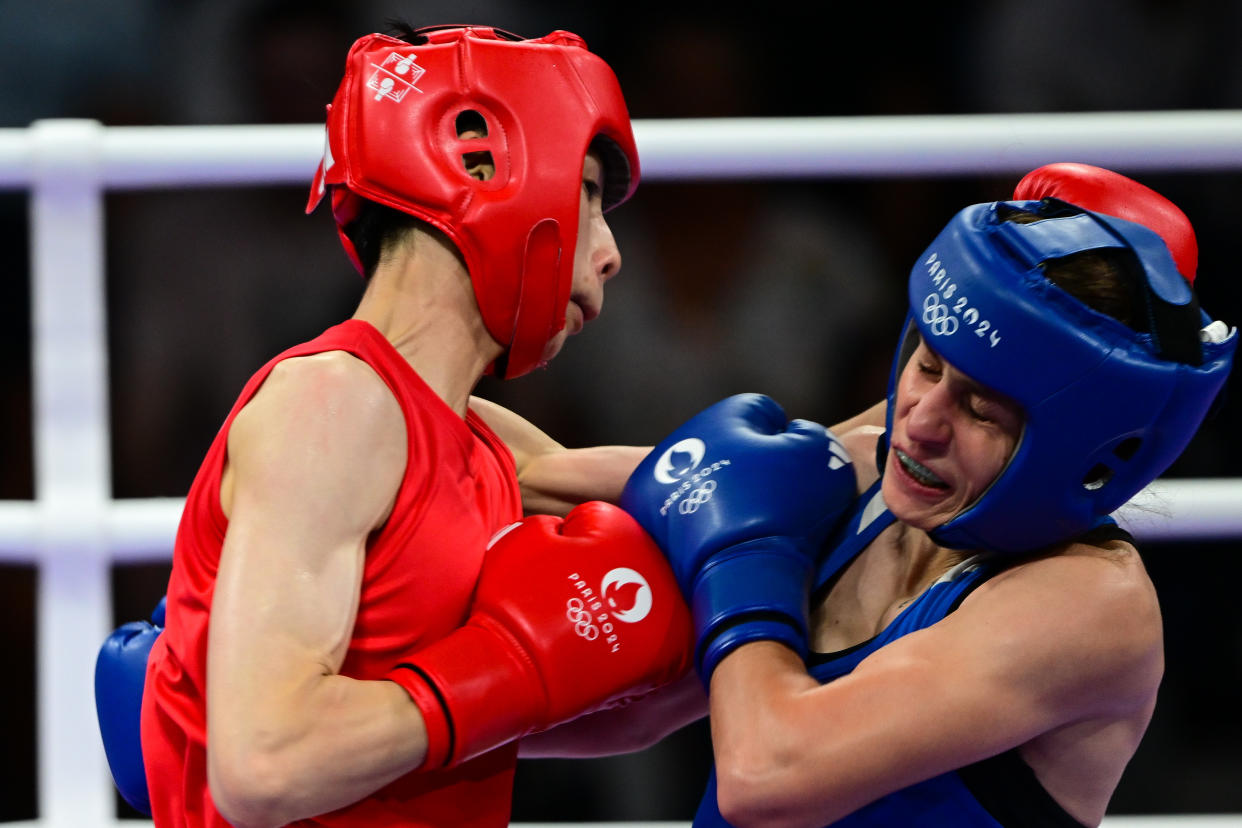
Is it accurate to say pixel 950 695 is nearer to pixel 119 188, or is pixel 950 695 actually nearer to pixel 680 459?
pixel 680 459

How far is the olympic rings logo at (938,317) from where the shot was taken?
1.33 metres

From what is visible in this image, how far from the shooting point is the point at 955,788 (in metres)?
1.38

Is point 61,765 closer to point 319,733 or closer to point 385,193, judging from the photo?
point 319,733

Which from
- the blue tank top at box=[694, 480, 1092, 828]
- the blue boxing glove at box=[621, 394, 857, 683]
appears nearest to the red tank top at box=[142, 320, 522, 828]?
the blue boxing glove at box=[621, 394, 857, 683]

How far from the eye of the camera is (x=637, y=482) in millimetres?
1657

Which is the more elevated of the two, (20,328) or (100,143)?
(100,143)

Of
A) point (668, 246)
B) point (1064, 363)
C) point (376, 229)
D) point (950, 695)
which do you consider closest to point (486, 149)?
point (376, 229)

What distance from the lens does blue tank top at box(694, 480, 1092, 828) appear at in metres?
1.38

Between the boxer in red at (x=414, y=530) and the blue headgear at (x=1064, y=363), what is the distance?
16.9 inches

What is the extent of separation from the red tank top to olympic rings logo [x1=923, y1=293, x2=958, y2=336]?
0.55 meters

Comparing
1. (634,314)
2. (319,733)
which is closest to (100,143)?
(319,733)

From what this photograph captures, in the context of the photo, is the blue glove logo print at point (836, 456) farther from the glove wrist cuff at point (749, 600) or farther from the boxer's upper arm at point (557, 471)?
the boxer's upper arm at point (557, 471)

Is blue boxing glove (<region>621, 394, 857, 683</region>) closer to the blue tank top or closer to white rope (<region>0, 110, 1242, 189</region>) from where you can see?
the blue tank top

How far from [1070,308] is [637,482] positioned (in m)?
0.60
